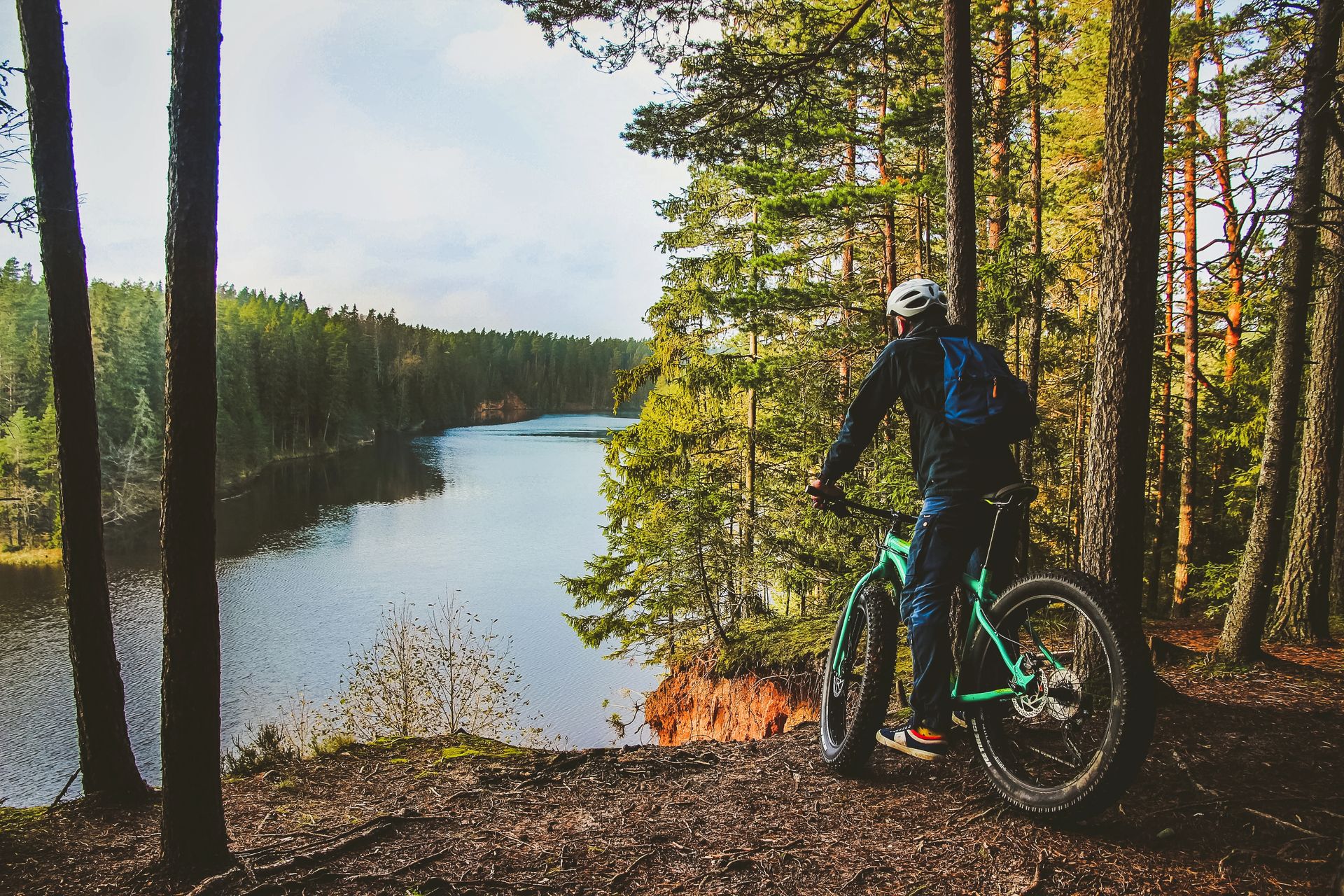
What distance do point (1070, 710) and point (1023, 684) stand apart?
7.4 inches

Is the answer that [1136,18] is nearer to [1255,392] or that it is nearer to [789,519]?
[789,519]

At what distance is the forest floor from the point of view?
7.52 feet

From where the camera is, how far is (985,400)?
2584mm

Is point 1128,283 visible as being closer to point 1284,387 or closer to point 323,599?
point 1284,387

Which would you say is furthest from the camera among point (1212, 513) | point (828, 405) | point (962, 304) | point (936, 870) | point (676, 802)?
point (1212, 513)

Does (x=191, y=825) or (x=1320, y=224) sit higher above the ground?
(x=1320, y=224)

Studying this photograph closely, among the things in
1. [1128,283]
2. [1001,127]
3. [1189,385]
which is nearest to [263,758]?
[1128,283]

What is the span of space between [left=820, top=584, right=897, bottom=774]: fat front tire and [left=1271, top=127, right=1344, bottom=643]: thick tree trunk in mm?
4375

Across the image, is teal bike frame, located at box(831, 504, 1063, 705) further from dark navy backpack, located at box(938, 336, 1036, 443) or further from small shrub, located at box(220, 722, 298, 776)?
small shrub, located at box(220, 722, 298, 776)

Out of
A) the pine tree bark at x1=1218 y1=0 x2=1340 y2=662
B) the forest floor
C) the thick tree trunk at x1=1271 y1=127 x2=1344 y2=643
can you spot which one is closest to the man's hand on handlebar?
the forest floor

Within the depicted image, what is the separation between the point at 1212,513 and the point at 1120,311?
1147cm

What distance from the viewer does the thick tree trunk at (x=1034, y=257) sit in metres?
7.55

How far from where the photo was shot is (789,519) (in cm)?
1271

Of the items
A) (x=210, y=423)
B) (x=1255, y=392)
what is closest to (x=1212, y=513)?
(x=1255, y=392)
